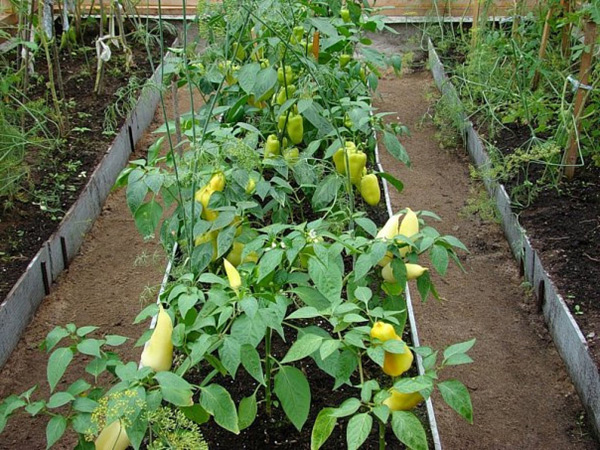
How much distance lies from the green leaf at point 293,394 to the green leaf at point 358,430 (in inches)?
13.8

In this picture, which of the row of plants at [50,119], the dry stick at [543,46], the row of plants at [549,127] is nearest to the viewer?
the row of plants at [549,127]

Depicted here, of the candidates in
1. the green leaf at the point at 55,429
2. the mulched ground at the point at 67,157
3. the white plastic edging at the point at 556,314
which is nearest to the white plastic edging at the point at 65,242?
the mulched ground at the point at 67,157

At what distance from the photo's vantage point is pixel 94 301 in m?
3.93

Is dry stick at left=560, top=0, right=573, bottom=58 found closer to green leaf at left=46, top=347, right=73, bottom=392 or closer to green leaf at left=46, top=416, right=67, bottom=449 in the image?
green leaf at left=46, top=347, right=73, bottom=392

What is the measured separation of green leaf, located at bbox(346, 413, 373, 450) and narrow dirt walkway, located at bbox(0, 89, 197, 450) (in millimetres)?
1348

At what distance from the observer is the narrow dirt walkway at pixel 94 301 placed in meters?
3.19

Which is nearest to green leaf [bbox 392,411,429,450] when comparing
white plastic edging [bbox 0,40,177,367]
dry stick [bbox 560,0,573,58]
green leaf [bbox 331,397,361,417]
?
green leaf [bbox 331,397,361,417]

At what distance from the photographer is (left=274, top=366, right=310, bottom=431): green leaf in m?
2.22

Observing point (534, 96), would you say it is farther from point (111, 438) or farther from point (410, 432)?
point (111, 438)

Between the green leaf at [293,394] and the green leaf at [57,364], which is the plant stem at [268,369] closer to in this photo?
the green leaf at [293,394]

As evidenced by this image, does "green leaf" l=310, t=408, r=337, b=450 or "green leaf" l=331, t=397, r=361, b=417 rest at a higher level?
"green leaf" l=331, t=397, r=361, b=417

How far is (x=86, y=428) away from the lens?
2014 mm

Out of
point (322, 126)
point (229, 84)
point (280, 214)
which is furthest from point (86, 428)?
point (229, 84)

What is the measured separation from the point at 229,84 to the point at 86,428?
217cm
